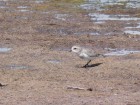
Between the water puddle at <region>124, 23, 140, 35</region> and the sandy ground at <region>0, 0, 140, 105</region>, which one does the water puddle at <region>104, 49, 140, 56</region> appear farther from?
the water puddle at <region>124, 23, 140, 35</region>

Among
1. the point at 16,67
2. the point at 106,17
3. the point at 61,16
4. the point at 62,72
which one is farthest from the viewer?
the point at 61,16

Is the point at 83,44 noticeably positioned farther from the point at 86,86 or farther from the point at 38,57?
the point at 86,86

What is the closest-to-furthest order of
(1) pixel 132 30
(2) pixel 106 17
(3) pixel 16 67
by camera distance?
(3) pixel 16 67 → (1) pixel 132 30 → (2) pixel 106 17

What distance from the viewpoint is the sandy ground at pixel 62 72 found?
12094 mm

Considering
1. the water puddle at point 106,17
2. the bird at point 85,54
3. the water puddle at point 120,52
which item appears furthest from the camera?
the water puddle at point 106,17

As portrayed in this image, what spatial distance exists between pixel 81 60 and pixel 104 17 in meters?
15.9

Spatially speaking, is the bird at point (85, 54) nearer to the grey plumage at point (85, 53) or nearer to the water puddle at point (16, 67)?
the grey plumage at point (85, 53)

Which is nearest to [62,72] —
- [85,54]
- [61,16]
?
[85,54]

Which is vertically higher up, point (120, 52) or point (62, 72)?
point (62, 72)

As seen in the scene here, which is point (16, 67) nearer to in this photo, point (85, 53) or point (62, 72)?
point (62, 72)

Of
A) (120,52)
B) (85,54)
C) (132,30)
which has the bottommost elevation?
(132,30)

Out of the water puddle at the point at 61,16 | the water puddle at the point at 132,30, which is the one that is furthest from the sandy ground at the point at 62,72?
the water puddle at the point at 61,16

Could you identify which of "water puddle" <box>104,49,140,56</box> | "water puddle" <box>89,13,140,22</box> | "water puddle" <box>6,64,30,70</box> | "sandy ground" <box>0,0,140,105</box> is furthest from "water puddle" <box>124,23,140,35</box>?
"water puddle" <box>6,64,30,70</box>

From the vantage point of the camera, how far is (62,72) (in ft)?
49.7
